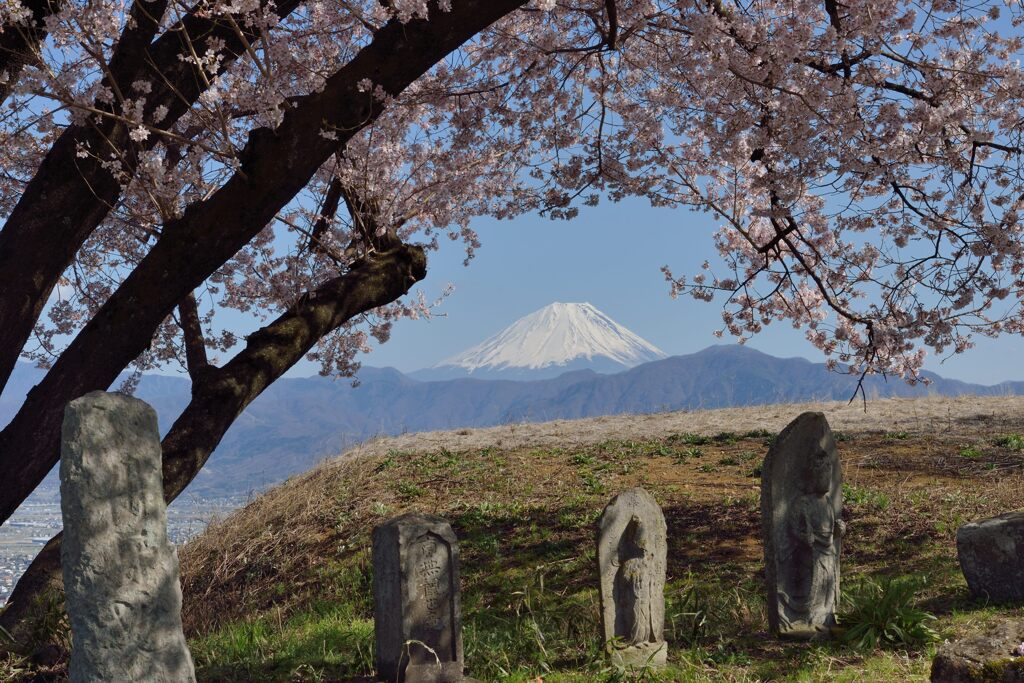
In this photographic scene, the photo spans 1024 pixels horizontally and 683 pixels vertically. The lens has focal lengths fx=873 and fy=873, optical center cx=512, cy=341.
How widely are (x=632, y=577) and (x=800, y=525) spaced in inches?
65.2

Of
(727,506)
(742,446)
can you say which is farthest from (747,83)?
(742,446)

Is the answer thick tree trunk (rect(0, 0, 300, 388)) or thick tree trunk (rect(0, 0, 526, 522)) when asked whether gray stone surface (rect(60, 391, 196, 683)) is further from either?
thick tree trunk (rect(0, 0, 300, 388))

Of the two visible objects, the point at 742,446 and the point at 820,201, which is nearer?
the point at 820,201

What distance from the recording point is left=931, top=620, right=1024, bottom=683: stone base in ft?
16.5

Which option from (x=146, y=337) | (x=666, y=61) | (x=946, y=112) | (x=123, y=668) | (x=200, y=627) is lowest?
(x=200, y=627)

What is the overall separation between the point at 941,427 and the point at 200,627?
549 inches

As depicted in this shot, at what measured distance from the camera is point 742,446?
15914 mm

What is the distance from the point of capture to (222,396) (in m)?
8.71

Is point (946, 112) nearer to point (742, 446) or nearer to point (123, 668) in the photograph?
point (742, 446)

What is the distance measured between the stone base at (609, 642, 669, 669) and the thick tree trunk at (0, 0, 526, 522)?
4790mm

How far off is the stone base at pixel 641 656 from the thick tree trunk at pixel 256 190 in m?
4.79

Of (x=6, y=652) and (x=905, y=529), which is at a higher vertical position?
(x=905, y=529)

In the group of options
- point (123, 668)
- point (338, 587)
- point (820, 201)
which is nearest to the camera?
point (123, 668)

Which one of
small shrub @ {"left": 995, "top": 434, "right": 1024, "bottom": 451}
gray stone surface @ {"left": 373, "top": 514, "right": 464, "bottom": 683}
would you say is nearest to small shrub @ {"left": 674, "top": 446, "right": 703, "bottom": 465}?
small shrub @ {"left": 995, "top": 434, "right": 1024, "bottom": 451}
